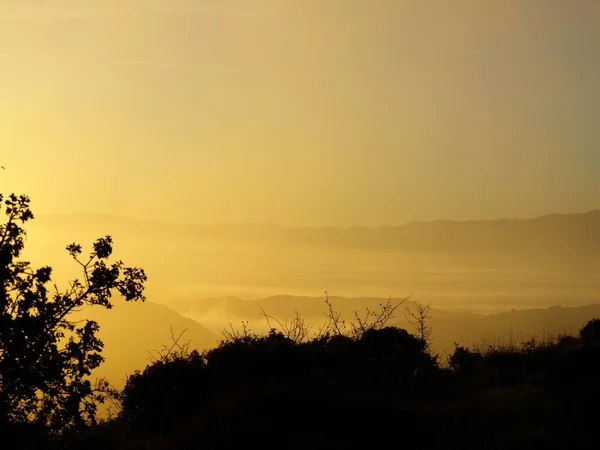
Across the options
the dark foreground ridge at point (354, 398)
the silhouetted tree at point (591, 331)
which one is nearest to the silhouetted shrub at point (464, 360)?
the dark foreground ridge at point (354, 398)

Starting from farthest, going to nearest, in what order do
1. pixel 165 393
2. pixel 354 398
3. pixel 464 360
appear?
pixel 464 360 < pixel 165 393 < pixel 354 398

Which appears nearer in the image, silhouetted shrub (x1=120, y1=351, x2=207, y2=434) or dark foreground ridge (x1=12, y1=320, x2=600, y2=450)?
dark foreground ridge (x1=12, y1=320, x2=600, y2=450)

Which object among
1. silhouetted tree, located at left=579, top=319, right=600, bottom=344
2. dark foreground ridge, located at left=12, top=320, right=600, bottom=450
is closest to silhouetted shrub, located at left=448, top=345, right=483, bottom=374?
dark foreground ridge, located at left=12, top=320, right=600, bottom=450

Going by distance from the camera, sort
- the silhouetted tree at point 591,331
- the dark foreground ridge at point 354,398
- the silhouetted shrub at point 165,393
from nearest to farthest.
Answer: the dark foreground ridge at point 354,398, the silhouetted shrub at point 165,393, the silhouetted tree at point 591,331

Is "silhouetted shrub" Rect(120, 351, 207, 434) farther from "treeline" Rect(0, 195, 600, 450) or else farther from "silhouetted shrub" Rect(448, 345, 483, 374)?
"silhouetted shrub" Rect(448, 345, 483, 374)

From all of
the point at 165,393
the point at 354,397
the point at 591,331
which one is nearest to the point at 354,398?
the point at 354,397

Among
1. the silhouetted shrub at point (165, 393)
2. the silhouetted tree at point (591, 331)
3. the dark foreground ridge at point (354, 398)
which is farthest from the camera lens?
the silhouetted tree at point (591, 331)

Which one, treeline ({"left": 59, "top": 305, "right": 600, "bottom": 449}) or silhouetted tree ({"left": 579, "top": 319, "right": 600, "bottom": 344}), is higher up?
silhouetted tree ({"left": 579, "top": 319, "right": 600, "bottom": 344})

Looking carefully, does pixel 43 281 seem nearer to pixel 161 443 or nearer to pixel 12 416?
pixel 12 416

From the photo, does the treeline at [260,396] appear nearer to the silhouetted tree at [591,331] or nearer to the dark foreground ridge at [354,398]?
the dark foreground ridge at [354,398]

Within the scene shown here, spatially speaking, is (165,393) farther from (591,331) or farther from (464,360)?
(591,331)

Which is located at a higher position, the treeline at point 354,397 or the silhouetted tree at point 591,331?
the silhouetted tree at point 591,331

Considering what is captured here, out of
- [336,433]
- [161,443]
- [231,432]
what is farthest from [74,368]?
[336,433]

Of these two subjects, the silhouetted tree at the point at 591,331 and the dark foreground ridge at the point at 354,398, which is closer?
the dark foreground ridge at the point at 354,398
